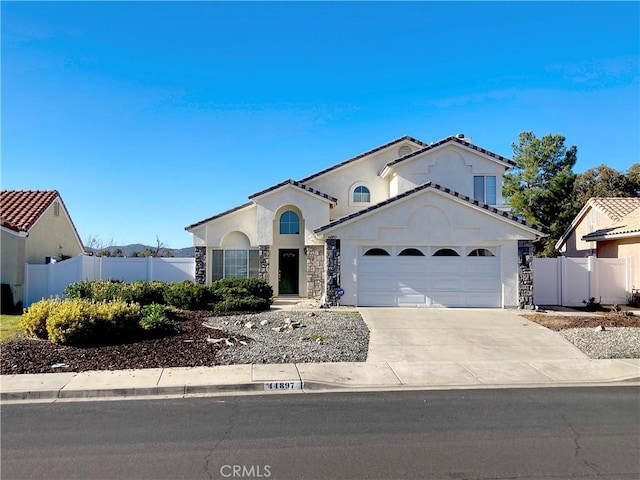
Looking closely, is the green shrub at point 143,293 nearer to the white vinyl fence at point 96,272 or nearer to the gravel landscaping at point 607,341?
the white vinyl fence at point 96,272

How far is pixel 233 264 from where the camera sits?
72.7 feet

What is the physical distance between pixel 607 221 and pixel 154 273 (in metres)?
23.2

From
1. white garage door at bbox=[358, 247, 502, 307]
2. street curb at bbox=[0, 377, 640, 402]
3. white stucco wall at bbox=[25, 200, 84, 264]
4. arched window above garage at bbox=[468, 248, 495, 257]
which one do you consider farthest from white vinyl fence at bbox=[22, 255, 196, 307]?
arched window above garage at bbox=[468, 248, 495, 257]

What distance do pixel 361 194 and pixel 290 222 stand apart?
4101 mm

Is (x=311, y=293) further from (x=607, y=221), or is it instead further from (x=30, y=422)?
(x=607, y=221)

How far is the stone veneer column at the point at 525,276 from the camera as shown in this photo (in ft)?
57.5

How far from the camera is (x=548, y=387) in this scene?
8594 millimetres

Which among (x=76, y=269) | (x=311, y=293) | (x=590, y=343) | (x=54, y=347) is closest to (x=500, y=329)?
(x=590, y=343)

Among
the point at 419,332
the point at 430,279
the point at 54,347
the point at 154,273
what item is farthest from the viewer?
the point at 154,273

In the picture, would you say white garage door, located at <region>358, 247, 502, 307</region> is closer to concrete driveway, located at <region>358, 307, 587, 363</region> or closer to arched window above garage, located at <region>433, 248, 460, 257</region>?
arched window above garage, located at <region>433, 248, 460, 257</region>

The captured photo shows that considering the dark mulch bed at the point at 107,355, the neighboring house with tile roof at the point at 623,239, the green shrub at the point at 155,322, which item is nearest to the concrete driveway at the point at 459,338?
the dark mulch bed at the point at 107,355

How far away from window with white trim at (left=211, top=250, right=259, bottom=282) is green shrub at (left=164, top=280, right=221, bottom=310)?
4941 millimetres

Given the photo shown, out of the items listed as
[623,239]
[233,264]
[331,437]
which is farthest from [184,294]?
[623,239]

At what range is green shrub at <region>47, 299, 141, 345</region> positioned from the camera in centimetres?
1075
